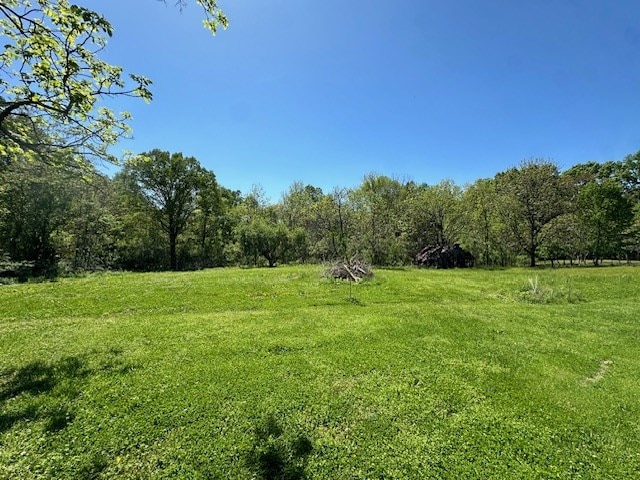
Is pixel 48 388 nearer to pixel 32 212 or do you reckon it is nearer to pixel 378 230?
pixel 32 212

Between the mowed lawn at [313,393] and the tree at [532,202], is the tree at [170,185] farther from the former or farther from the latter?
the tree at [532,202]

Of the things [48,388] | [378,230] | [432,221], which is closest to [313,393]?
[48,388]

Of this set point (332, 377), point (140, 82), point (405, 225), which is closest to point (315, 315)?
point (332, 377)

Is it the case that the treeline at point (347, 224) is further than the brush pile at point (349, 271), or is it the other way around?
the treeline at point (347, 224)

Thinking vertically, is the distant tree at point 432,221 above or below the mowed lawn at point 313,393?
above

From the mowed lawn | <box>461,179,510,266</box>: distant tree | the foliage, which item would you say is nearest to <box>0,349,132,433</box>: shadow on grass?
the mowed lawn

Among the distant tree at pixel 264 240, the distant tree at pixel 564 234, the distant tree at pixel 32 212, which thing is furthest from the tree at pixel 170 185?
the distant tree at pixel 564 234

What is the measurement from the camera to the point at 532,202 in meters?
29.7

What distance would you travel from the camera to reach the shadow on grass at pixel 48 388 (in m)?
4.80

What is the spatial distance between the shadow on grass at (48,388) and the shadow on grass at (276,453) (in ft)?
9.24

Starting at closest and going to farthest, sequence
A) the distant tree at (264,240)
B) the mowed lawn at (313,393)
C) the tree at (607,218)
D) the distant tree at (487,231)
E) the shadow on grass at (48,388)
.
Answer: the mowed lawn at (313,393) → the shadow on grass at (48,388) → the distant tree at (264,240) → the distant tree at (487,231) → the tree at (607,218)

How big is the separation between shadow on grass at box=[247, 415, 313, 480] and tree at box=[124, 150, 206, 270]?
3019 centimetres

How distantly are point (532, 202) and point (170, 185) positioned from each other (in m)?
33.8

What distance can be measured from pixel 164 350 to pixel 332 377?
3740 mm
